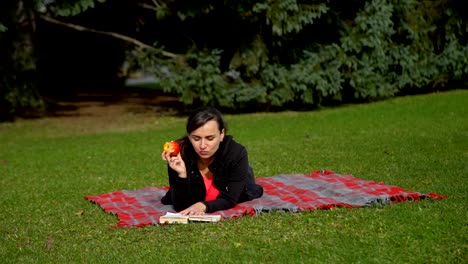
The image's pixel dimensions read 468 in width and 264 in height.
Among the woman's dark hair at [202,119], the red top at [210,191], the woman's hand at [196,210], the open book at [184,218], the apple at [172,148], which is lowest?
the open book at [184,218]

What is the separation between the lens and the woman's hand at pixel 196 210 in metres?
5.89

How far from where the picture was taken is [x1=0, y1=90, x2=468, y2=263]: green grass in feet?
16.1

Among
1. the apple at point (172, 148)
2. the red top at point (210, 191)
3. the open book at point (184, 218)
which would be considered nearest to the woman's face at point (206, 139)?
the apple at point (172, 148)

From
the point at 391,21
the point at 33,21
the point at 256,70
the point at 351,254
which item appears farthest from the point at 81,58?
the point at 351,254

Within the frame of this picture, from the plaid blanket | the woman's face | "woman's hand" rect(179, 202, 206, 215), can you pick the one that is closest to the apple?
the woman's face

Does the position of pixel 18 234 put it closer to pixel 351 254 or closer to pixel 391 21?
pixel 351 254

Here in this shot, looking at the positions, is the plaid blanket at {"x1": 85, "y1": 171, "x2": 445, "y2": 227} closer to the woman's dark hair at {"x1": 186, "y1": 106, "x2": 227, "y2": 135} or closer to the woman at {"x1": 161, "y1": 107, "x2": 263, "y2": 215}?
the woman at {"x1": 161, "y1": 107, "x2": 263, "y2": 215}

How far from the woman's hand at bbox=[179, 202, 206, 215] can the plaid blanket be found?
17 centimetres

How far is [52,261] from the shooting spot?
196 inches

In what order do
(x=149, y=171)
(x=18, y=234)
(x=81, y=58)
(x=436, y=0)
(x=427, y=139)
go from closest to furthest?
(x=18, y=234)
(x=149, y=171)
(x=427, y=139)
(x=436, y=0)
(x=81, y=58)

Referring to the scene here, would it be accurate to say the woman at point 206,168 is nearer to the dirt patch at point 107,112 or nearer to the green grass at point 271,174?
the green grass at point 271,174

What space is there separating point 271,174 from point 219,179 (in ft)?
7.86

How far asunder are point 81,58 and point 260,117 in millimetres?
8991

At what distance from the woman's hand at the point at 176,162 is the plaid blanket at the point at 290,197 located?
0.48 m
